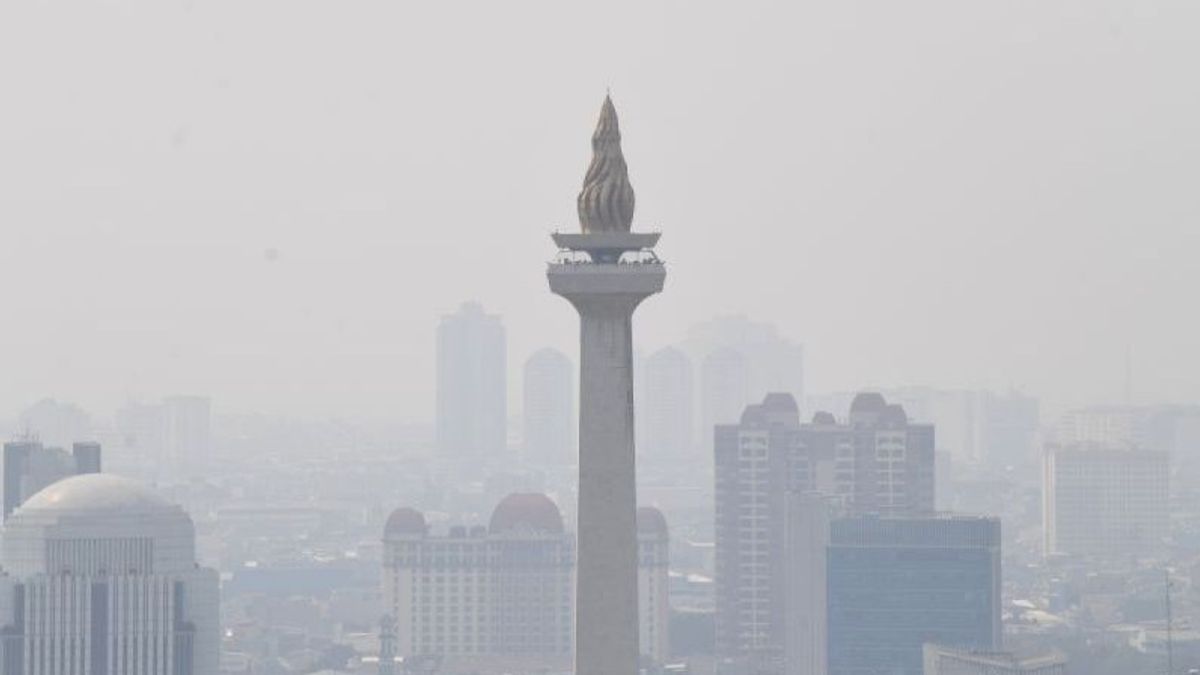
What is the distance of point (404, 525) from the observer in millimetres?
125375

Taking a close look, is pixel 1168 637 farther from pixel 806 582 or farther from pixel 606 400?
pixel 606 400

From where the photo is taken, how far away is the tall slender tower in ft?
100

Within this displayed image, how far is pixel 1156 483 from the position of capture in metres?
168

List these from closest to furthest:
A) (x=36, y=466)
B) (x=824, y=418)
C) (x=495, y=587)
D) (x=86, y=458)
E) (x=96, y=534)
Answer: (x=96, y=534) < (x=36, y=466) < (x=86, y=458) < (x=495, y=587) < (x=824, y=418)

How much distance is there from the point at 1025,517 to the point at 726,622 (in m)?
55.2

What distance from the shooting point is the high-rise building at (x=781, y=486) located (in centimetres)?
11606

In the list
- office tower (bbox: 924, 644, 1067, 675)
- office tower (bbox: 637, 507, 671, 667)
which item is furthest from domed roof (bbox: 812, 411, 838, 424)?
office tower (bbox: 924, 644, 1067, 675)

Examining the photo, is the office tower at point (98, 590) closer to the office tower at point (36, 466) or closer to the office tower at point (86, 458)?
the office tower at point (36, 466)

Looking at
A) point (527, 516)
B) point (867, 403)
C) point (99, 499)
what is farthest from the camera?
point (527, 516)

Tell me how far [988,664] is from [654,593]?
34675mm

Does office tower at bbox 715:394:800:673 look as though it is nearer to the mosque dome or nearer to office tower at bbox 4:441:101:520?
office tower at bbox 4:441:101:520

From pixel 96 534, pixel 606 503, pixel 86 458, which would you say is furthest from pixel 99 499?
pixel 606 503

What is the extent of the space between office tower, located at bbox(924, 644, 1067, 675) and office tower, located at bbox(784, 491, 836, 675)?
15.0m

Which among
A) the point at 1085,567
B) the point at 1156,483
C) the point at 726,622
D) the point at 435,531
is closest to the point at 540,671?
the point at 726,622
